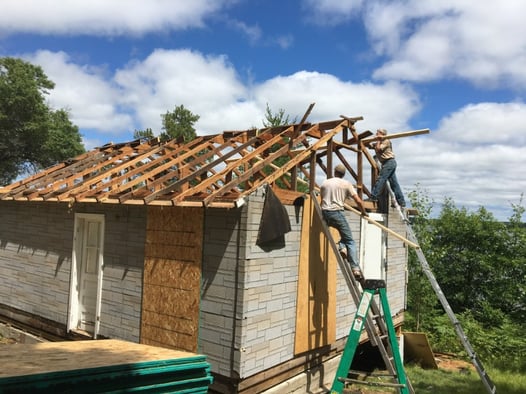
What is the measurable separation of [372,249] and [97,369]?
6.65 meters

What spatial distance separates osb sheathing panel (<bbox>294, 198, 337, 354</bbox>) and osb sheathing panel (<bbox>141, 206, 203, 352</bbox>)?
1759 millimetres

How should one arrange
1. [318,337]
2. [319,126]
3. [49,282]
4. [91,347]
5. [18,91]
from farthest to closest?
[18,91], [49,282], [319,126], [318,337], [91,347]

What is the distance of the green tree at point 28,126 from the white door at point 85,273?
21.7m

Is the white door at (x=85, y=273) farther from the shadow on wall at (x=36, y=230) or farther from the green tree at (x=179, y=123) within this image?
the green tree at (x=179, y=123)

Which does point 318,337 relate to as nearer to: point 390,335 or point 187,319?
point 390,335

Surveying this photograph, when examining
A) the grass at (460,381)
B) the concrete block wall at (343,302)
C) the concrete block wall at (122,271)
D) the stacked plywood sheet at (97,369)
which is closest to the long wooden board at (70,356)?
the stacked plywood sheet at (97,369)

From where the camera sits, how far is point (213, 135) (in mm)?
9492

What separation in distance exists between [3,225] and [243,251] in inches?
301

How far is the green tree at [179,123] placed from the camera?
1153 inches

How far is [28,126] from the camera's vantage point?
26.6 m

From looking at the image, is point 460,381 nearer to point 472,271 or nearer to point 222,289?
point 222,289

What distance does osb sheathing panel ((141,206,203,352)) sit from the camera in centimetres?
643

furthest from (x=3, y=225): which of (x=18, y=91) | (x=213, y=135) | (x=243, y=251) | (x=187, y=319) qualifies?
(x=18, y=91)

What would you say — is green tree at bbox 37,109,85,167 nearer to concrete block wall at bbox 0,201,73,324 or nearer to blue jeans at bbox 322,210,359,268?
concrete block wall at bbox 0,201,73,324
